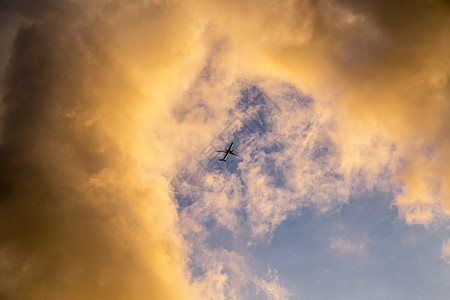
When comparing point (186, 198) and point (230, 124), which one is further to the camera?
point (186, 198)

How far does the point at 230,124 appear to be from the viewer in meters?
61.7

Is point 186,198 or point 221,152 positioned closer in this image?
point 221,152

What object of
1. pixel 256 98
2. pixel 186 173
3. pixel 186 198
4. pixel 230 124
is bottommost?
pixel 186 198

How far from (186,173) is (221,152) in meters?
17.6

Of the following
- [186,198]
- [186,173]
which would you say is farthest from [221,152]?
[186,198]

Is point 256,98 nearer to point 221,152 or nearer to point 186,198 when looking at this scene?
point 221,152

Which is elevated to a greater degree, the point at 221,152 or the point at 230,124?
the point at 230,124

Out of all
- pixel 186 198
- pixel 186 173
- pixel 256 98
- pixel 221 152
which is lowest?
pixel 186 198

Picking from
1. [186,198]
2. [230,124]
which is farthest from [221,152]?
[186,198]

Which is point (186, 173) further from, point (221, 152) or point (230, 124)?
point (230, 124)

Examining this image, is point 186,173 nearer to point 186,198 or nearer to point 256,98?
point 186,198

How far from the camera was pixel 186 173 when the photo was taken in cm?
7056

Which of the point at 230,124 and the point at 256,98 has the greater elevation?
the point at 256,98

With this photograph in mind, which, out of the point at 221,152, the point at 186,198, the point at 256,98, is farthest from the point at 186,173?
the point at 256,98
